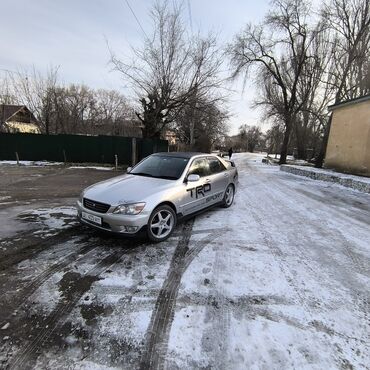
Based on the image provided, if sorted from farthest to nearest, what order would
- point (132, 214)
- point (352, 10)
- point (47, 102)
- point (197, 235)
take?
point (47, 102) < point (352, 10) < point (197, 235) < point (132, 214)

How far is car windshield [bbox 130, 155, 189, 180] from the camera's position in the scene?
5.29m

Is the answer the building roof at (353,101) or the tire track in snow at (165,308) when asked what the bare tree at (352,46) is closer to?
the building roof at (353,101)

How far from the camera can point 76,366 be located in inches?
84.2

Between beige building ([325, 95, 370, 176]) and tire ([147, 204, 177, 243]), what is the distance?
13.4 meters

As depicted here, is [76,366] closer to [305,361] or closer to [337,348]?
[305,361]

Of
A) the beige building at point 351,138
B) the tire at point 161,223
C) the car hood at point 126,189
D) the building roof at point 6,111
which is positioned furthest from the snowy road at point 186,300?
the building roof at point 6,111

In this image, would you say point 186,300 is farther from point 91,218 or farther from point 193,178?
point 193,178

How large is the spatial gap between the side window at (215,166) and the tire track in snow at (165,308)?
2.08 metres

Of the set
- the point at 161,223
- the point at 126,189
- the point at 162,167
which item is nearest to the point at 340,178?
the point at 162,167

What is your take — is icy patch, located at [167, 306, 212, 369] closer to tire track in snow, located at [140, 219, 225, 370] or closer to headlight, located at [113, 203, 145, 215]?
tire track in snow, located at [140, 219, 225, 370]

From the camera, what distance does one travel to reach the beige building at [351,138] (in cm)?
1421

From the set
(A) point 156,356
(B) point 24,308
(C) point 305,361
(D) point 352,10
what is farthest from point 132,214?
(D) point 352,10

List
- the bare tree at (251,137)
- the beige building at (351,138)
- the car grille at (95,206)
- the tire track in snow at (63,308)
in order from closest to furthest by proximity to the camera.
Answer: the tire track in snow at (63,308) < the car grille at (95,206) < the beige building at (351,138) < the bare tree at (251,137)

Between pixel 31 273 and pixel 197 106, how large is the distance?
16039mm
